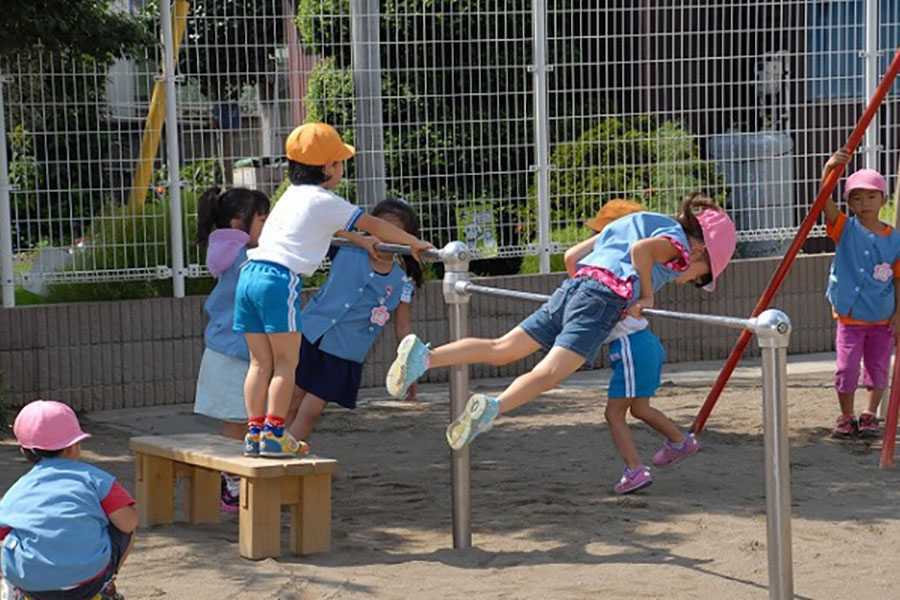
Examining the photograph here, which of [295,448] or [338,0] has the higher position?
[338,0]

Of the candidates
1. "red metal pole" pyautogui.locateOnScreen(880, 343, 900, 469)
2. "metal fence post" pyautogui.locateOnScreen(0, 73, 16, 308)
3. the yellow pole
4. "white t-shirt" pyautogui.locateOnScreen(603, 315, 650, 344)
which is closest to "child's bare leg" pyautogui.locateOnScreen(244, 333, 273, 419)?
"white t-shirt" pyautogui.locateOnScreen(603, 315, 650, 344)

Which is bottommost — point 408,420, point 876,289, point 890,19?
point 408,420

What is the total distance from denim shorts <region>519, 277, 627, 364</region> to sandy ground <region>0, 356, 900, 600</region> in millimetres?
790

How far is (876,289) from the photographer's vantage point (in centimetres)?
852

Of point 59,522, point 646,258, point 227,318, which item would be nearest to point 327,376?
point 227,318

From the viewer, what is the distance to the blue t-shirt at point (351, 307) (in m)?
7.62

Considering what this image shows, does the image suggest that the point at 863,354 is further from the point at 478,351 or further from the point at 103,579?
the point at 103,579

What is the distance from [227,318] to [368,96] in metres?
3.92

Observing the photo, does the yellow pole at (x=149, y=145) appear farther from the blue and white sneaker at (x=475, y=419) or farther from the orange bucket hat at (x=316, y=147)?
the blue and white sneaker at (x=475, y=419)

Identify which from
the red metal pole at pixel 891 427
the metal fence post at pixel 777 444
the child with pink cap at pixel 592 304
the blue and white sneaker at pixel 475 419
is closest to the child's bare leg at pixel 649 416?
the child with pink cap at pixel 592 304

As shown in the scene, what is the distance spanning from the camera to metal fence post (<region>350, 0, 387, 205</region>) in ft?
36.0

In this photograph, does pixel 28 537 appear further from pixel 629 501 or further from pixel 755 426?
pixel 755 426

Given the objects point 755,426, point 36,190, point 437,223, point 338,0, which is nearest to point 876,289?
point 755,426

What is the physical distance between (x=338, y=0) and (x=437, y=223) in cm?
165
